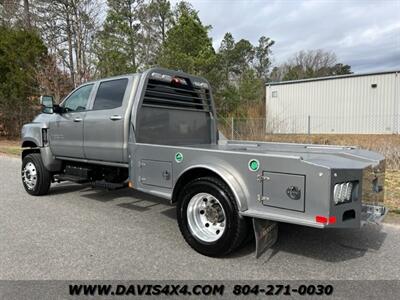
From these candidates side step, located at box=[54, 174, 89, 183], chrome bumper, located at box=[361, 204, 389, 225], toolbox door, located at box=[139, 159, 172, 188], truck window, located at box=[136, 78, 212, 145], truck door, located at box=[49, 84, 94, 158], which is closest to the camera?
chrome bumper, located at box=[361, 204, 389, 225]

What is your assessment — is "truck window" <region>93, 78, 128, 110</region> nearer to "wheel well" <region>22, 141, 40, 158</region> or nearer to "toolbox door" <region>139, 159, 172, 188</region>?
"toolbox door" <region>139, 159, 172, 188</region>

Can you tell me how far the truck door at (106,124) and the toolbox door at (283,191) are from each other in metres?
2.54

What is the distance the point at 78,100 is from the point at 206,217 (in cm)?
364

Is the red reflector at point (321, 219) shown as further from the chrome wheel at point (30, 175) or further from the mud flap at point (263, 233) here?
the chrome wheel at point (30, 175)

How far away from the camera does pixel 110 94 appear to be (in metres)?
5.77

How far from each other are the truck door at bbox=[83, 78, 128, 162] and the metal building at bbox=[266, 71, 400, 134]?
17312 millimetres

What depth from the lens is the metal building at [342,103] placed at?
24.3m

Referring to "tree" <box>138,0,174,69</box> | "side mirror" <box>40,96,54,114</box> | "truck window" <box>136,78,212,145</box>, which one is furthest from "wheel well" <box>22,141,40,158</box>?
"tree" <box>138,0,174,69</box>

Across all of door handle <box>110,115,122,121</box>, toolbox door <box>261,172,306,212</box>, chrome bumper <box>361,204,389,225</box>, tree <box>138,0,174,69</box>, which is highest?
tree <box>138,0,174,69</box>

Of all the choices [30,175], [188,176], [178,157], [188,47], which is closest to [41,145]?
[30,175]

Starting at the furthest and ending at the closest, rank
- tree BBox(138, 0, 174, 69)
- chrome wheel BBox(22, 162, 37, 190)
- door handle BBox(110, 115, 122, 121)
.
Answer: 1. tree BBox(138, 0, 174, 69)
2. chrome wheel BBox(22, 162, 37, 190)
3. door handle BBox(110, 115, 122, 121)

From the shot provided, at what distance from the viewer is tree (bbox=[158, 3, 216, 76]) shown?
2109cm

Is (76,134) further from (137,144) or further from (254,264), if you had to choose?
(254,264)

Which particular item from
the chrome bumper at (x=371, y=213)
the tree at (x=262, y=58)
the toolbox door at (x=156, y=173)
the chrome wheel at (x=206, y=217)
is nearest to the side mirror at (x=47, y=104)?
the toolbox door at (x=156, y=173)
